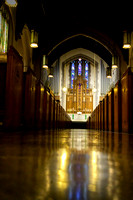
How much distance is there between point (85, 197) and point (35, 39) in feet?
23.3

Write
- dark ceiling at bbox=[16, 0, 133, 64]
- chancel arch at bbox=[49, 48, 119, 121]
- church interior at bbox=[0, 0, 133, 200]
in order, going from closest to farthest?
church interior at bbox=[0, 0, 133, 200] → dark ceiling at bbox=[16, 0, 133, 64] → chancel arch at bbox=[49, 48, 119, 121]

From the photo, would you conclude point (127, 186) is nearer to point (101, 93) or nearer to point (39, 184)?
point (39, 184)

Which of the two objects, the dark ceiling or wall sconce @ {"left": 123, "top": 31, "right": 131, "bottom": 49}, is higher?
the dark ceiling

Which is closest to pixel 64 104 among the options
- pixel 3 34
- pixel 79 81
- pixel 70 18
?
pixel 79 81

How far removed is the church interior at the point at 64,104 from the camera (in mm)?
272

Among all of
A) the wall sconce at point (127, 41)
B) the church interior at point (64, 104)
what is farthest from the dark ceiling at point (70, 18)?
the wall sconce at point (127, 41)

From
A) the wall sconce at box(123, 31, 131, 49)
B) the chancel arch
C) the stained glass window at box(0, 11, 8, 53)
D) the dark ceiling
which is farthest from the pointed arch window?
the chancel arch

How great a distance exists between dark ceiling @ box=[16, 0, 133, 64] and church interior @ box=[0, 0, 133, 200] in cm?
5

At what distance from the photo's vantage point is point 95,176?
301mm

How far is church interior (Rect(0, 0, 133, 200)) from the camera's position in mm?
272

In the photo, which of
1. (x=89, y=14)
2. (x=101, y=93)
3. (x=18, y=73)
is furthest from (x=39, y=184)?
(x=101, y=93)

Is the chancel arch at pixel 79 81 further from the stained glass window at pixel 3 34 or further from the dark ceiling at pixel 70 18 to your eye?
the stained glass window at pixel 3 34

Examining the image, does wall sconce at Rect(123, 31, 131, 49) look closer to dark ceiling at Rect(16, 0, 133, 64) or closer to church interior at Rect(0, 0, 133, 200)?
church interior at Rect(0, 0, 133, 200)

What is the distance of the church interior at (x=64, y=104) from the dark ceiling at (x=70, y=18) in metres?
0.05
